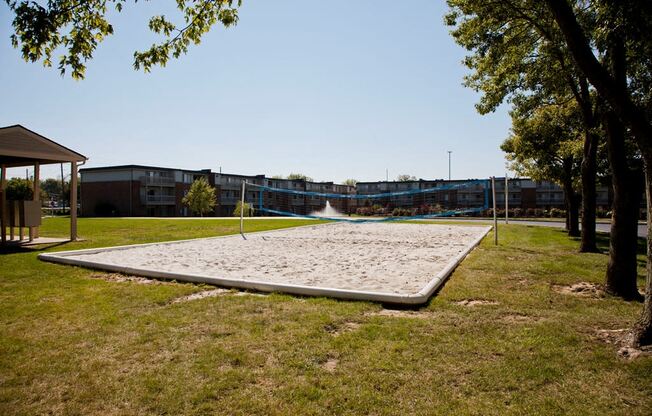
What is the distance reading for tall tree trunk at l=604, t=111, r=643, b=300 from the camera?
7.06 m

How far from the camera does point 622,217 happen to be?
7.18 meters

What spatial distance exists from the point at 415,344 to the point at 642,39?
493 centimetres

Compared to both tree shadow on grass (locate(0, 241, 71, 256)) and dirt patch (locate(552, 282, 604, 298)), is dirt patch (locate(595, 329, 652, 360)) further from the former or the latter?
tree shadow on grass (locate(0, 241, 71, 256))

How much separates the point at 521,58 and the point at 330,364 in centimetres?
1224

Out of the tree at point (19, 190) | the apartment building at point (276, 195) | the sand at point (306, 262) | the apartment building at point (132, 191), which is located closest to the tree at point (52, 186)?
the tree at point (19, 190)

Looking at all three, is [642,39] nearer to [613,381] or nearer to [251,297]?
[613,381]

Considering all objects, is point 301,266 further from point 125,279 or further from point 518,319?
point 518,319

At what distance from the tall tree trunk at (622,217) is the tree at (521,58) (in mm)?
4522

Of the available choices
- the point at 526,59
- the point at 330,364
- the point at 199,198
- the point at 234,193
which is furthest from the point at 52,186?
the point at 330,364

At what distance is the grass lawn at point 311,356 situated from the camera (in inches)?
135

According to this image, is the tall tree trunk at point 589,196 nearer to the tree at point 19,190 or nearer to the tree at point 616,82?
the tree at point 616,82

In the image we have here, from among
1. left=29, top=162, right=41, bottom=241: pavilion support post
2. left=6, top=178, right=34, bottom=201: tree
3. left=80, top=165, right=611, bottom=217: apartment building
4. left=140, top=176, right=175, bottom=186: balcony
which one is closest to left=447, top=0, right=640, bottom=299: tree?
left=29, top=162, right=41, bottom=241: pavilion support post

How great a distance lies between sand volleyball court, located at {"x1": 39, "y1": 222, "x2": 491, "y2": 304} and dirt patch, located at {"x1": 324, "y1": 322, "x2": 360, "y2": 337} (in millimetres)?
1141

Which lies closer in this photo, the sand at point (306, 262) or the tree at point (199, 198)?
the sand at point (306, 262)
